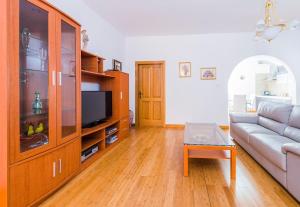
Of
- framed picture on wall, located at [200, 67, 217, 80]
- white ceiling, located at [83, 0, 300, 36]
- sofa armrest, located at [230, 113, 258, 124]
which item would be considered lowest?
sofa armrest, located at [230, 113, 258, 124]

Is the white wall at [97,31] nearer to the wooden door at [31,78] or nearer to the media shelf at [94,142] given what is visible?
the wooden door at [31,78]

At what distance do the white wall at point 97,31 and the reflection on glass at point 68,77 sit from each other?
82 centimetres

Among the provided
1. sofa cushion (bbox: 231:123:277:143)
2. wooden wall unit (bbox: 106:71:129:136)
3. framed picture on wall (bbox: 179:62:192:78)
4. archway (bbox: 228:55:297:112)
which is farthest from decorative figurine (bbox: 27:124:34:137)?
archway (bbox: 228:55:297:112)

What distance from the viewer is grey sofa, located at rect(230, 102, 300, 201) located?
2.04m

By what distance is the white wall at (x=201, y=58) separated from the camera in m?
5.62

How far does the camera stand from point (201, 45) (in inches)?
231

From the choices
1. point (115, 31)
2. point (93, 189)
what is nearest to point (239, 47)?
point (115, 31)

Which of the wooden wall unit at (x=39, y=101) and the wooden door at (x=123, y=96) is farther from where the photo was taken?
the wooden door at (x=123, y=96)

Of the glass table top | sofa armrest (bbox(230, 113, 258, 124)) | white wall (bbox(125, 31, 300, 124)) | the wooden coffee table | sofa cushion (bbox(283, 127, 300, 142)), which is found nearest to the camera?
the wooden coffee table

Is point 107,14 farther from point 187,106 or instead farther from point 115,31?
point 187,106

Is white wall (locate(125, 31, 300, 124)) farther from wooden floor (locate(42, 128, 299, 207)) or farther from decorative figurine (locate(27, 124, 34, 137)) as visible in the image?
decorative figurine (locate(27, 124, 34, 137))

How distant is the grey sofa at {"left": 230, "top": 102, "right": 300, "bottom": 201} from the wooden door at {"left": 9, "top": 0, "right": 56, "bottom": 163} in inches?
96.8

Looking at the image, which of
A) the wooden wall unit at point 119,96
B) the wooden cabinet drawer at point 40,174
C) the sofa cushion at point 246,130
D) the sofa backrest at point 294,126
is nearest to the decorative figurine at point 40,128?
the wooden cabinet drawer at point 40,174

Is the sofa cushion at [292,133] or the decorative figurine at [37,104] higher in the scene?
the decorative figurine at [37,104]
